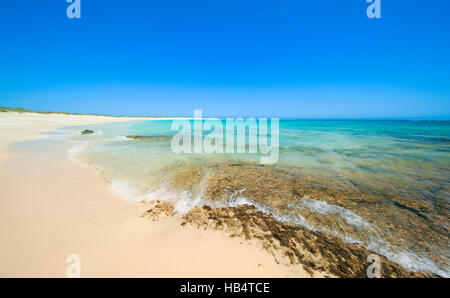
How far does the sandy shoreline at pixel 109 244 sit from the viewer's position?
1.97 m

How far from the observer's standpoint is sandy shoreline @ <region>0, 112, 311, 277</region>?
1.97 meters

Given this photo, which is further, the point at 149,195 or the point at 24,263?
the point at 149,195

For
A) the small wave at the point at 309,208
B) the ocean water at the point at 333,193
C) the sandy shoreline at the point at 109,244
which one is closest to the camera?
the sandy shoreline at the point at 109,244

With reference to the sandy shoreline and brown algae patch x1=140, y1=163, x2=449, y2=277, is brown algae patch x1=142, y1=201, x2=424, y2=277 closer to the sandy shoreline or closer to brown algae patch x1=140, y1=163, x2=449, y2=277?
brown algae patch x1=140, y1=163, x2=449, y2=277

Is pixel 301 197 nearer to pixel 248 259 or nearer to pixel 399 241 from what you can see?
pixel 399 241

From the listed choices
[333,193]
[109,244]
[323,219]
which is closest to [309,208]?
[323,219]

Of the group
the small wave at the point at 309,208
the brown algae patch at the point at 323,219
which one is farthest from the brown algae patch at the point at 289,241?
the small wave at the point at 309,208

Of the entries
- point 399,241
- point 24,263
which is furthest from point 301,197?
point 24,263

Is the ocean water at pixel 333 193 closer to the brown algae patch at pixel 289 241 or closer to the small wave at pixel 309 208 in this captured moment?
the small wave at pixel 309 208

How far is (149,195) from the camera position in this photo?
3877 millimetres

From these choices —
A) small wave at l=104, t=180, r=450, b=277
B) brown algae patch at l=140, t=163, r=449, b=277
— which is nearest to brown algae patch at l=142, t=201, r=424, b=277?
brown algae patch at l=140, t=163, r=449, b=277

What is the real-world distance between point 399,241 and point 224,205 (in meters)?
2.94

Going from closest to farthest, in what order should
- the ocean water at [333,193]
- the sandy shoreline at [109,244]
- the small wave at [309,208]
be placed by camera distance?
the sandy shoreline at [109,244] < the small wave at [309,208] < the ocean water at [333,193]
